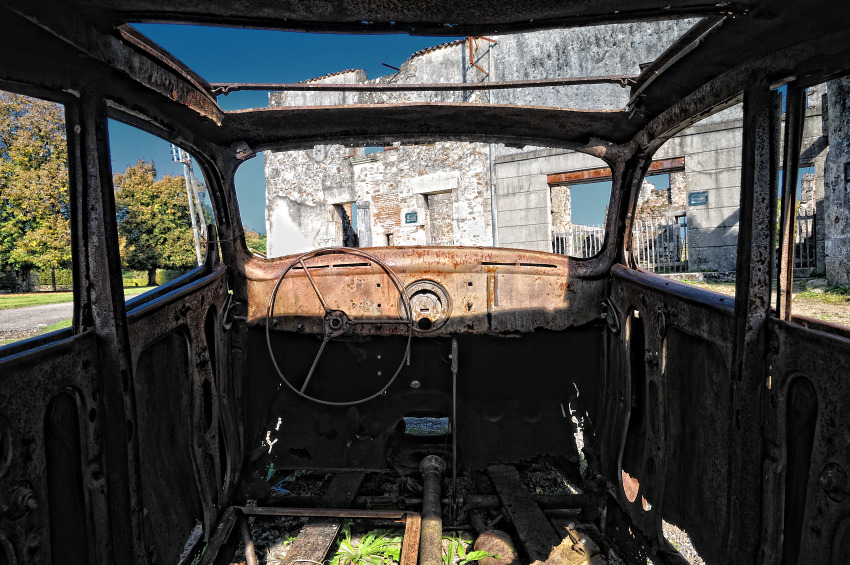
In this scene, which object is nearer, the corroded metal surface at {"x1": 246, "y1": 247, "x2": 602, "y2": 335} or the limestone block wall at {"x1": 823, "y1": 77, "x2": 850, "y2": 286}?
the corroded metal surface at {"x1": 246, "y1": 247, "x2": 602, "y2": 335}

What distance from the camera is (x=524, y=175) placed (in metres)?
12.4

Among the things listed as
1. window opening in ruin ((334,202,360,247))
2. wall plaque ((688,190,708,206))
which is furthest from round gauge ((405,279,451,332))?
window opening in ruin ((334,202,360,247))

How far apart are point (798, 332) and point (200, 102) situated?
230 cm

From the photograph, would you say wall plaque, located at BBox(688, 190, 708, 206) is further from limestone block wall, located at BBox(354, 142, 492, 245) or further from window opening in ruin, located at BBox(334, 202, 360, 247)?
window opening in ruin, located at BBox(334, 202, 360, 247)

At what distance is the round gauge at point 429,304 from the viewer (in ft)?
9.09

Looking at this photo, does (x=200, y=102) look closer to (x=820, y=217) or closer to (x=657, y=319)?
(x=657, y=319)

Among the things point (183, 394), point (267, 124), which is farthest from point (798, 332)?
point (267, 124)

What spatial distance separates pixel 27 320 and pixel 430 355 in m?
11.3

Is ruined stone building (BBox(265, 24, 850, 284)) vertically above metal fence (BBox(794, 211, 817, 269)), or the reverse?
ruined stone building (BBox(265, 24, 850, 284))

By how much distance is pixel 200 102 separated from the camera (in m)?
2.09

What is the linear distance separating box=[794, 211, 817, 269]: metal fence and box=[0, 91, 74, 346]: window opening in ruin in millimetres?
12335

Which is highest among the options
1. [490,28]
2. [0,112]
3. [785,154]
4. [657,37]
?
[657,37]

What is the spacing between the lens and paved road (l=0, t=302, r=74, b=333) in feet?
30.1

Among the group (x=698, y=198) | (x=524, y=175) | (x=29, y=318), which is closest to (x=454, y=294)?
(x=698, y=198)
